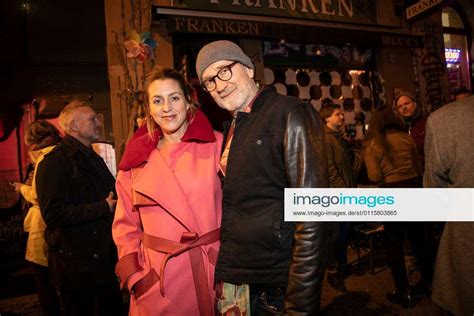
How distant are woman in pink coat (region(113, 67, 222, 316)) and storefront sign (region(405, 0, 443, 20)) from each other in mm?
6557

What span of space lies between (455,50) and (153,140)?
34.5 ft

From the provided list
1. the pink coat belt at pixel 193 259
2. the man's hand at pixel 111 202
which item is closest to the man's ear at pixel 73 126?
the man's hand at pixel 111 202

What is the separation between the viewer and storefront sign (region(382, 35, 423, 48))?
24.9 feet

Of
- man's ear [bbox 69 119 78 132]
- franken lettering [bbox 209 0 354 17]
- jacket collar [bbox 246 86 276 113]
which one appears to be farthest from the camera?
→ franken lettering [bbox 209 0 354 17]

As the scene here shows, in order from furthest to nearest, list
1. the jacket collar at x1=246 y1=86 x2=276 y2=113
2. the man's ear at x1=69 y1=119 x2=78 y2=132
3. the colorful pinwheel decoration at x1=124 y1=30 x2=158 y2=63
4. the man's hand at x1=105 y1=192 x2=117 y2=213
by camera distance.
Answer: the colorful pinwheel decoration at x1=124 y1=30 x2=158 y2=63
the man's ear at x1=69 y1=119 x2=78 y2=132
the man's hand at x1=105 y1=192 x2=117 y2=213
the jacket collar at x1=246 y1=86 x2=276 y2=113

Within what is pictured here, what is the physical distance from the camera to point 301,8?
7504 mm

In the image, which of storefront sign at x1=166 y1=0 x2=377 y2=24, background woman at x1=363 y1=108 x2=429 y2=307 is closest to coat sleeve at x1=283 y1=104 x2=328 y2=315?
background woman at x1=363 y1=108 x2=429 y2=307

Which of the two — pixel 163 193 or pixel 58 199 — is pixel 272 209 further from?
pixel 58 199

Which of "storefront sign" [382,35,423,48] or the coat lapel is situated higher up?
"storefront sign" [382,35,423,48]

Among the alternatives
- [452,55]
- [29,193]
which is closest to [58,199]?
[29,193]

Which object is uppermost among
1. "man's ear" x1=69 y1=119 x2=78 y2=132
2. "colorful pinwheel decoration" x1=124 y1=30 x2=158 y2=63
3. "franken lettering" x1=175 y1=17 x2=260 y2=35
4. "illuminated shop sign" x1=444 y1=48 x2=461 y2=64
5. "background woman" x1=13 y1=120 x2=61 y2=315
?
"illuminated shop sign" x1=444 y1=48 x2=461 y2=64

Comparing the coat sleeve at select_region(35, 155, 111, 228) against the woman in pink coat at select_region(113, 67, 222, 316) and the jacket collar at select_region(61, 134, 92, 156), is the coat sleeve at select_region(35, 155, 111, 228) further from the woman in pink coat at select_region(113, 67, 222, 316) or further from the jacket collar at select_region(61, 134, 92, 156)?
the woman in pink coat at select_region(113, 67, 222, 316)

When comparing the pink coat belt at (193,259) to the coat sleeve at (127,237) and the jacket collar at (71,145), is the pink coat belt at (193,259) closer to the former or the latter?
the coat sleeve at (127,237)

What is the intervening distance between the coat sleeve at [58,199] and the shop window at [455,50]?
10011 mm
